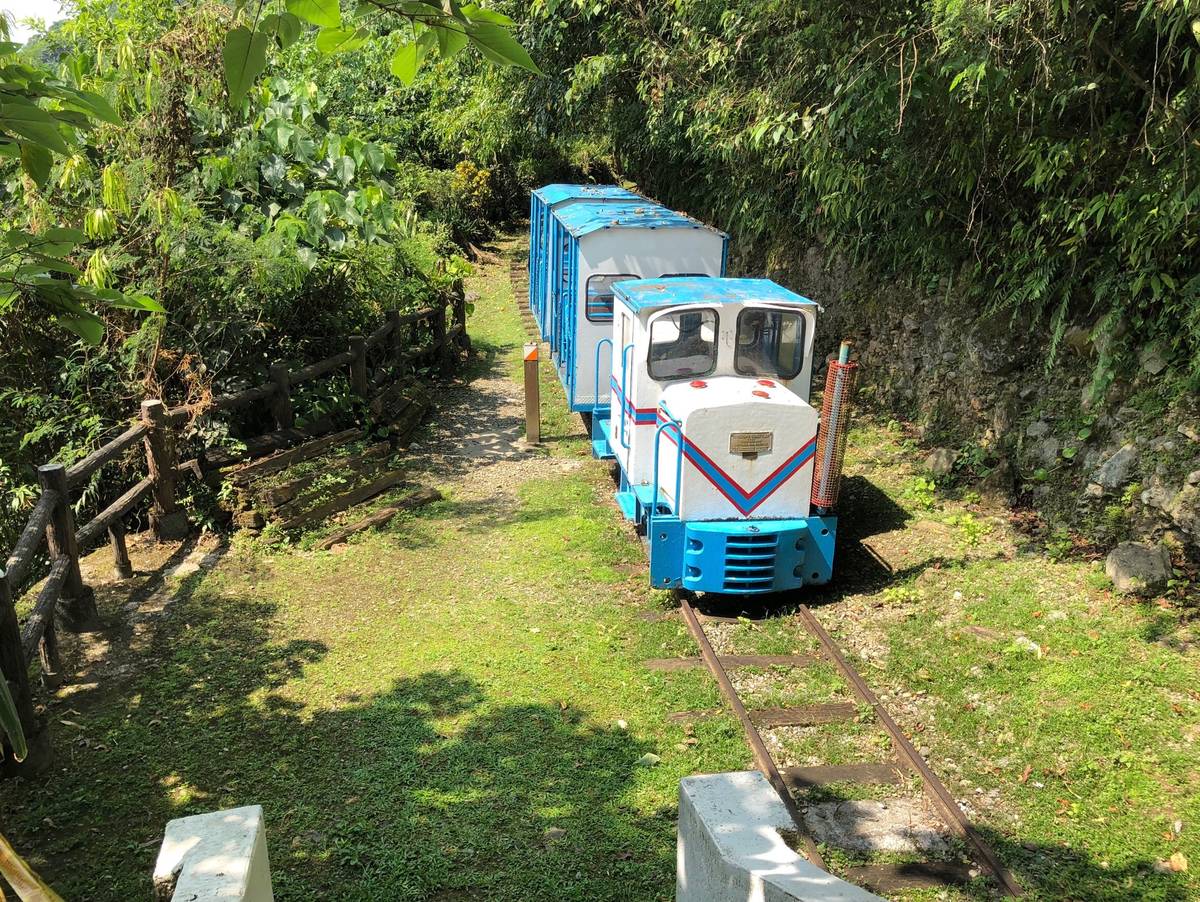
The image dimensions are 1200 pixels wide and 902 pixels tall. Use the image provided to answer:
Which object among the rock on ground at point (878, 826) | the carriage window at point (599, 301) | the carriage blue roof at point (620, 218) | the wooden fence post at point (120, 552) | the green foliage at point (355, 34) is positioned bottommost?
the rock on ground at point (878, 826)

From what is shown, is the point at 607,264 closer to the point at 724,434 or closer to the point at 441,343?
the point at 724,434

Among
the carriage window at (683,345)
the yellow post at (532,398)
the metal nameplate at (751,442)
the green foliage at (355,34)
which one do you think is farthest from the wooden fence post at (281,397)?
the green foliage at (355,34)

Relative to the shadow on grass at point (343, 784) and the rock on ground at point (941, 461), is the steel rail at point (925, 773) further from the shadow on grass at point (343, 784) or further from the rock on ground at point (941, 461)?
the rock on ground at point (941, 461)

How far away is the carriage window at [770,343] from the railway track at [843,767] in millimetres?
2333

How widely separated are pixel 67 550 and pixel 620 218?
25.0 ft

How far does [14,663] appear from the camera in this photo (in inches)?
221

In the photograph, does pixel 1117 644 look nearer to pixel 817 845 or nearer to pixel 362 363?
pixel 817 845

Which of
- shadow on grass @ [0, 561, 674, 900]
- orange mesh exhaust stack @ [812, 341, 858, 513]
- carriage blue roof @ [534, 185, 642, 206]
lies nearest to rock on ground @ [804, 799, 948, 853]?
shadow on grass @ [0, 561, 674, 900]

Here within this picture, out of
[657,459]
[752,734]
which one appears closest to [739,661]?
[752,734]

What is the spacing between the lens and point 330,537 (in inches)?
377

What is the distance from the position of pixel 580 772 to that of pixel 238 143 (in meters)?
7.78

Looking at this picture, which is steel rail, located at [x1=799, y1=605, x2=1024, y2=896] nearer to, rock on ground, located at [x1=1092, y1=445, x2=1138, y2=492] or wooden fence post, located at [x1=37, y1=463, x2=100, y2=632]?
rock on ground, located at [x1=1092, y1=445, x2=1138, y2=492]

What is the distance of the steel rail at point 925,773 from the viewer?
514 centimetres

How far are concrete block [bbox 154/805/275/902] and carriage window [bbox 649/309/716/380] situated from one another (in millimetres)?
6302
